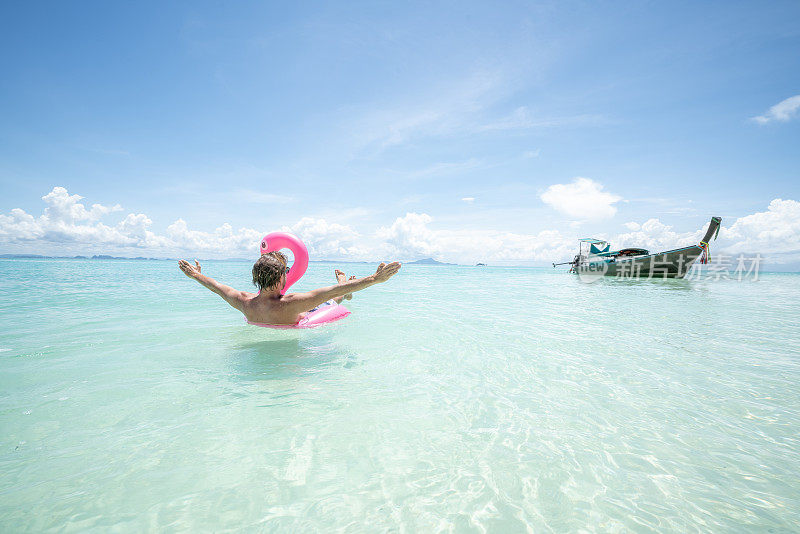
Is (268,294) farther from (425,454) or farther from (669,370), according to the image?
(669,370)

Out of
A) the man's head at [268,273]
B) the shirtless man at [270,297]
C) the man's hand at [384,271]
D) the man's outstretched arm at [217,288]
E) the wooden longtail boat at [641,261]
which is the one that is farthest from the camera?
the wooden longtail boat at [641,261]

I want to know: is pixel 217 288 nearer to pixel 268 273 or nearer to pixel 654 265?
pixel 268 273

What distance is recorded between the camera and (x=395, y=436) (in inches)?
95.7

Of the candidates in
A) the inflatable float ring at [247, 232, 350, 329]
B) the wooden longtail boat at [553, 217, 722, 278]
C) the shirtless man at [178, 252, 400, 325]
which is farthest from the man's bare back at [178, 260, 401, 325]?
the wooden longtail boat at [553, 217, 722, 278]

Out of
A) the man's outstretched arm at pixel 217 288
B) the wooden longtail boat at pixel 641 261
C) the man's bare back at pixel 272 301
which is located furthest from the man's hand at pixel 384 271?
the wooden longtail boat at pixel 641 261

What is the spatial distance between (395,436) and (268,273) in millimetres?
2985

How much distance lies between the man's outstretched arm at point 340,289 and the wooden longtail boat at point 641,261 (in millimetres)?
27979

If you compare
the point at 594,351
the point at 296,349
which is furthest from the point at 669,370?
the point at 296,349

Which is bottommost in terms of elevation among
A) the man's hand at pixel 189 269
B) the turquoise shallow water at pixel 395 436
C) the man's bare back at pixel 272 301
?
the turquoise shallow water at pixel 395 436

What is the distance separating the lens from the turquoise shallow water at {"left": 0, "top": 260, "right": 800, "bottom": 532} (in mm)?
1754

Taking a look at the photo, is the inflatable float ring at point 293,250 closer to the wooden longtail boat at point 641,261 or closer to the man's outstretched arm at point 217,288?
the man's outstretched arm at point 217,288

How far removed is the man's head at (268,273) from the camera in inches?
177

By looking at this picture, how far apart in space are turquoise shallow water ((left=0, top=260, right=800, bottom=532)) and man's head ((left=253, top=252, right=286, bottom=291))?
938 millimetres

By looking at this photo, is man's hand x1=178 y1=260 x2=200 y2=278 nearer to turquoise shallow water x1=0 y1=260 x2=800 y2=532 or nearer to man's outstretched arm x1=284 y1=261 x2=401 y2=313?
turquoise shallow water x1=0 y1=260 x2=800 y2=532
